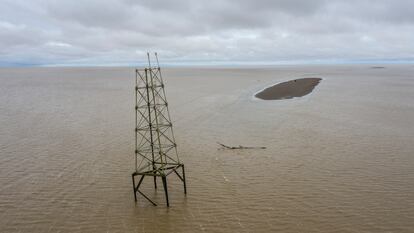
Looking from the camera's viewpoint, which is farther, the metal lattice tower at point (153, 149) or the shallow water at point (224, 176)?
the metal lattice tower at point (153, 149)

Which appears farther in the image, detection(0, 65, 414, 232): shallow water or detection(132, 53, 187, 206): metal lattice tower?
detection(132, 53, 187, 206): metal lattice tower

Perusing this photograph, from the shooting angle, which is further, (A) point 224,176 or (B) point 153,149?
(A) point 224,176

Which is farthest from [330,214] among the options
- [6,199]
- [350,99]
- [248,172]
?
[350,99]

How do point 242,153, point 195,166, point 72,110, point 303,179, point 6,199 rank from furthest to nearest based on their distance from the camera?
point 72,110 → point 242,153 → point 195,166 → point 303,179 → point 6,199

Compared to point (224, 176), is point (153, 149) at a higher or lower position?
higher

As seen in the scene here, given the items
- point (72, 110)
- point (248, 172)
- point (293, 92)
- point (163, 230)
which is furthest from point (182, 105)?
point (163, 230)

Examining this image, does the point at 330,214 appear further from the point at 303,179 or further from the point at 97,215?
the point at 97,215

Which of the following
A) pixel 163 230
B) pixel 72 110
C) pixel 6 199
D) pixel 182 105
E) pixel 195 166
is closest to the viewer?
pixel 163 230

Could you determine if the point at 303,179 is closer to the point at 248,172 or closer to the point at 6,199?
the point at 248,172

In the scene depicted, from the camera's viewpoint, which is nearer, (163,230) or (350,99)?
(163,230)
